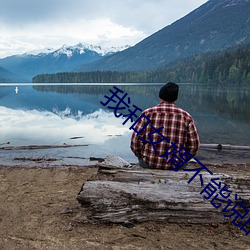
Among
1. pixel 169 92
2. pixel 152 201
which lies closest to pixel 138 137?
pixel 169 92

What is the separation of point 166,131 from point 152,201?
1.28 meters

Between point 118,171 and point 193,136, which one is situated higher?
point 193,136

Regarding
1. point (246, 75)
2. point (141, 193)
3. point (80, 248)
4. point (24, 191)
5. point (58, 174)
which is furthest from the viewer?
point (246, 75)

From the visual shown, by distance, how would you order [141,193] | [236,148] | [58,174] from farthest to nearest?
[236,148]
[58,174]
[141,193]

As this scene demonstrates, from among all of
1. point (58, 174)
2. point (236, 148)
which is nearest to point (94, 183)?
point (58, 174)

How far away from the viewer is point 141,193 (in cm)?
554

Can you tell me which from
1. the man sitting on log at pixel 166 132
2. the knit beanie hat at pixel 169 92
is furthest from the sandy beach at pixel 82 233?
the knit beanie hat at pixel 169 92

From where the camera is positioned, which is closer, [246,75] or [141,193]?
[141,193]

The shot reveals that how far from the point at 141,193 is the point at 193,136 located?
1.42 metres

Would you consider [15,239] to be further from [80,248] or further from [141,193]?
[141,193]

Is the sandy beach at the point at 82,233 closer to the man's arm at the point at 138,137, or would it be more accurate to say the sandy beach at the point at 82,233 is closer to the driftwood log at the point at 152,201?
the driftwood log at the point at 152,201

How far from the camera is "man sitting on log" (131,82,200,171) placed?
564 centimetres

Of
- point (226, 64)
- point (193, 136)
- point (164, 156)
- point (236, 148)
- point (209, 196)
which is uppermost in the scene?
point (226, 64)

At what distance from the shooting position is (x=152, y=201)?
552 centimetres
